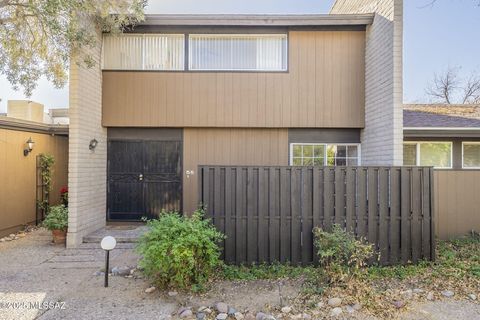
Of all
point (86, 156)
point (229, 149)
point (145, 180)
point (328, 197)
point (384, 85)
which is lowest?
point (328, 197)

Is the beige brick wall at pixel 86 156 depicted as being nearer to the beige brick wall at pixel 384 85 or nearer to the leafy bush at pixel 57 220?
the leafy bush at pixel 57 220

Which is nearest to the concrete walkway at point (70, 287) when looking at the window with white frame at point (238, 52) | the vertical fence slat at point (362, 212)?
the vertical fence slat at point (362, 212)

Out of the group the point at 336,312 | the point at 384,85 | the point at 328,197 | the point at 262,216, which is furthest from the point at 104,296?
the point at 384,85

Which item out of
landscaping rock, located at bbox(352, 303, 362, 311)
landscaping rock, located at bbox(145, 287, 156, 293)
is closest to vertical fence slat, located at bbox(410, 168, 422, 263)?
landscaping rock, located at bbox(352, 303, 362, 311)

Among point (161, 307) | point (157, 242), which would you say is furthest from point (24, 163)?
point (161, 307)

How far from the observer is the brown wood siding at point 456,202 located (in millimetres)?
6617

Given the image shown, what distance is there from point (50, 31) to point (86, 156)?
8.29 feet

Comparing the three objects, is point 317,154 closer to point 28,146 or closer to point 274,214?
point 274,214

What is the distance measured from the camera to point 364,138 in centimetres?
722

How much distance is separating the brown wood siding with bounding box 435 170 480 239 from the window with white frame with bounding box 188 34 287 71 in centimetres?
441

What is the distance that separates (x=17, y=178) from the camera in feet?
24.2


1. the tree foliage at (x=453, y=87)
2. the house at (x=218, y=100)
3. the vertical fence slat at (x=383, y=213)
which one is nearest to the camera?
the vertical fence slat at (x=383, y=213)

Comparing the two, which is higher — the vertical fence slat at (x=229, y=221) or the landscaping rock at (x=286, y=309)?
the vertical fence slat at (x=229, y=221)

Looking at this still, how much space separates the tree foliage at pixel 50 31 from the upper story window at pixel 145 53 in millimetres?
413
